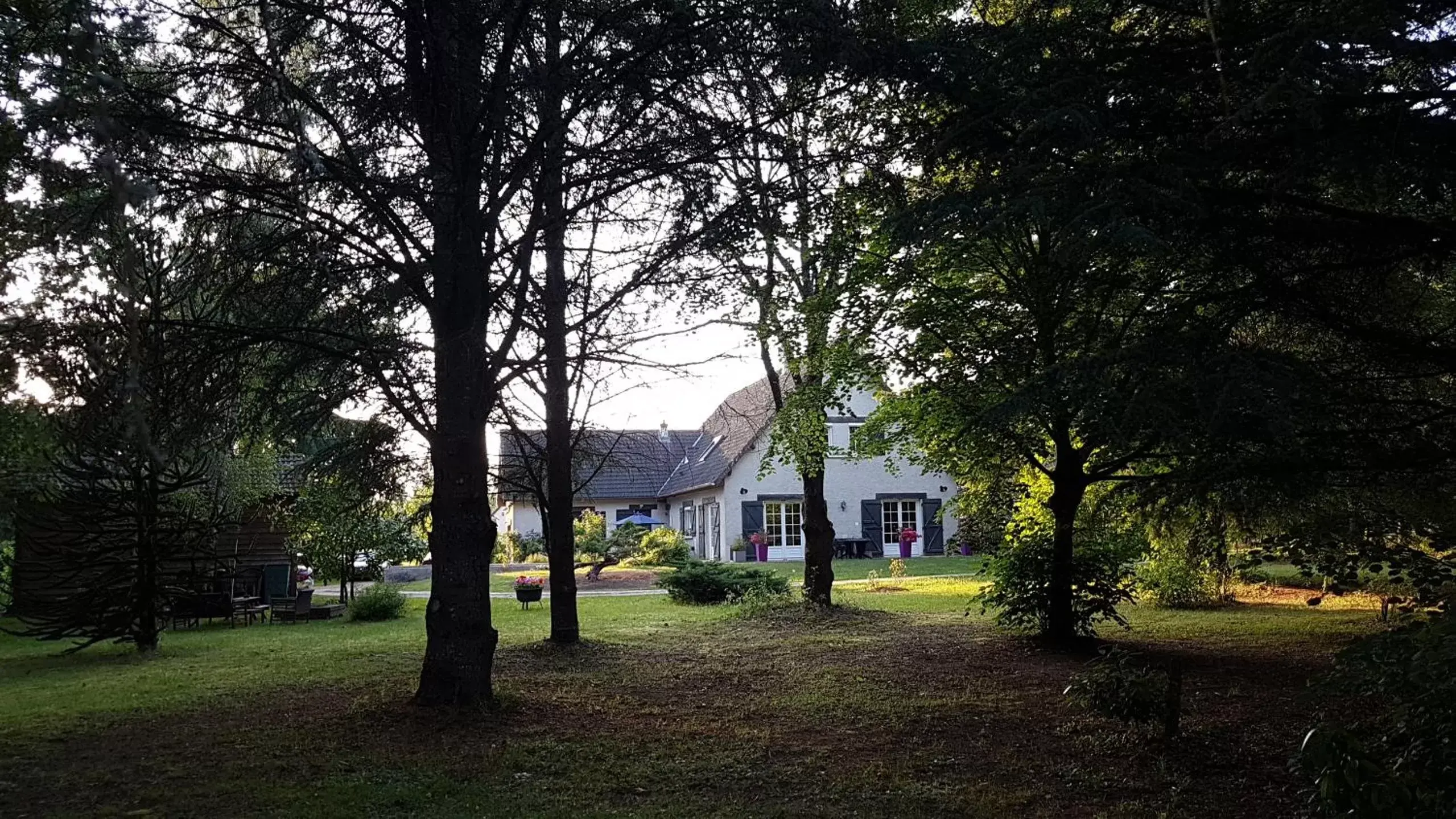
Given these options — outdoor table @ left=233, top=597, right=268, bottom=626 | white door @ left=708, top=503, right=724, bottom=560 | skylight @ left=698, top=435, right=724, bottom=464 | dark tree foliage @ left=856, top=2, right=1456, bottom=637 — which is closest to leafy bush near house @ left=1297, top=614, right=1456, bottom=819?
dark tree foliage @ left=856, top=2, right=1456, bottom=637

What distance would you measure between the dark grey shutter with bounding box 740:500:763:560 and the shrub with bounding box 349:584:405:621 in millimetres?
17286

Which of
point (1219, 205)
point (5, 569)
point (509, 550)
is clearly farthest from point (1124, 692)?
point (509, 550)

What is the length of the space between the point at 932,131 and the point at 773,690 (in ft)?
18.1

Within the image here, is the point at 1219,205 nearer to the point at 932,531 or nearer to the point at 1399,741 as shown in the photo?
the point at 1399,741

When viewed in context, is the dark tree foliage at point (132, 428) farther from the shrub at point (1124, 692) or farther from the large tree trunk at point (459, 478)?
the shrub at point (1124, 692)

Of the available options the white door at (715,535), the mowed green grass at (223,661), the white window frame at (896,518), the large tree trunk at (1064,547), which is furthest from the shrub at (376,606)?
the white window frame at (896,518)

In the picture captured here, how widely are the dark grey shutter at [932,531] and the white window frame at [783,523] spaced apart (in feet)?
15.9

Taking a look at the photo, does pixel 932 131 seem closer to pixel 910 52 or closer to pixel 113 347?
pixel 910 52

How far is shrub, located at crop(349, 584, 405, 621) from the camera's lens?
60.4ft

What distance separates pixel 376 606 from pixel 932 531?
75.1 ft

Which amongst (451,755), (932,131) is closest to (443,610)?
(451,755)

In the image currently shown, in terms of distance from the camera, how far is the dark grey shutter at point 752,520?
34594 mm

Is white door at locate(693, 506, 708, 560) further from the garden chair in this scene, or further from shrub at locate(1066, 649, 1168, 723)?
shrub at locate(1066, 649, 1168, 723)

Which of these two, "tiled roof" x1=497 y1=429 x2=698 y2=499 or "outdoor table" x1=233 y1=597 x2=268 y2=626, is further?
"outdoor table" x1=233 y1=597 x2=268 y2=626
